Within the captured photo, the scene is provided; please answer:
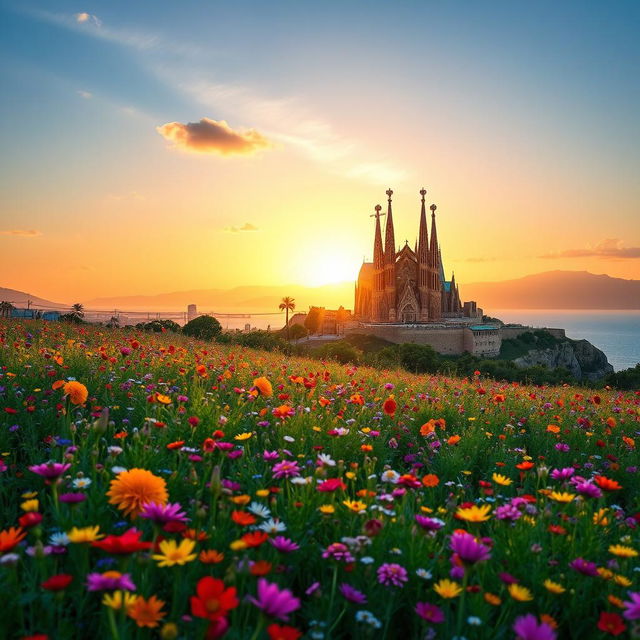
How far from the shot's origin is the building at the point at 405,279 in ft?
271

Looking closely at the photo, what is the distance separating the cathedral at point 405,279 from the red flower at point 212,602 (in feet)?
267

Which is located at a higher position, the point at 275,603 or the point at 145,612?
the point at 275,603

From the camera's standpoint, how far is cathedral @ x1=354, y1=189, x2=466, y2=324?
8256 cm

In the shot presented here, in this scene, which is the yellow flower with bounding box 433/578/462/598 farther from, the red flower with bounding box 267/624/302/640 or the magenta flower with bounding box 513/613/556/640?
the red flower with bounding box 267/624/302/640

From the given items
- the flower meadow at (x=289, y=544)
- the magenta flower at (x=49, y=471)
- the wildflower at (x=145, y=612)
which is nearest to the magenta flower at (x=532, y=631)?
the flower meadow at (x=289, y=544)

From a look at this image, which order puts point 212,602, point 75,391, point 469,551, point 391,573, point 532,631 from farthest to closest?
point 75,391, point 391,573, point 469,551, point 532,631, point 212,602

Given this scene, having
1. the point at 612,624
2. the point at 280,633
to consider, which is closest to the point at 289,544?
the point at 280,633

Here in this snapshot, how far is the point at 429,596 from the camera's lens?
2617 millimetres

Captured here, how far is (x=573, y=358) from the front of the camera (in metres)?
93.4

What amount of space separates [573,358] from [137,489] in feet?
338

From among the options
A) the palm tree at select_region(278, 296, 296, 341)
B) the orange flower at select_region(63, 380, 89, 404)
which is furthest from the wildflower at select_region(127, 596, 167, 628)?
the palm tree at select_region(278, 296, 296, 341)

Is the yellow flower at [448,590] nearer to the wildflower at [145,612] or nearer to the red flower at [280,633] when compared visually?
the red flower at [280,633]

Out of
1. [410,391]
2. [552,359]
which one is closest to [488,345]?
[552,359]

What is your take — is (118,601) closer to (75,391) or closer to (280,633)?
(280,633)
